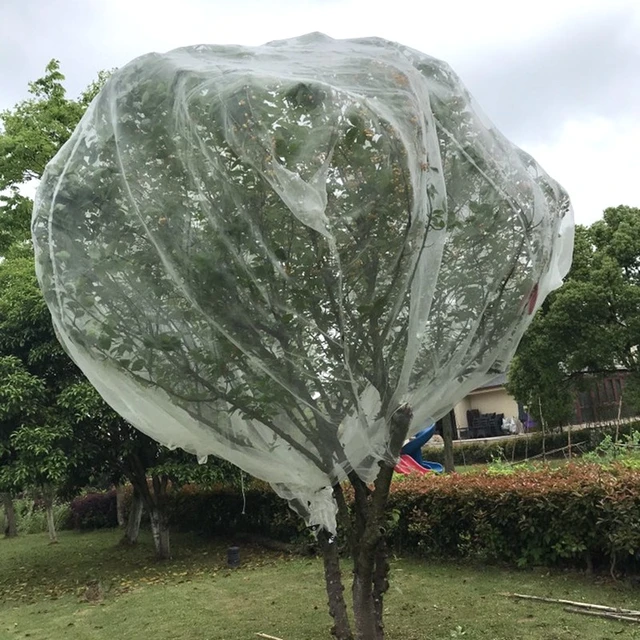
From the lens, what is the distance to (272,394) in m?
3.08

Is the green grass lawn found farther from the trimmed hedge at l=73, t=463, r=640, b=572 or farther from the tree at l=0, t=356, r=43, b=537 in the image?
the tree at l=0, t=356, r=43, b=537

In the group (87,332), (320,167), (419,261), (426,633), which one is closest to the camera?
(320,167)

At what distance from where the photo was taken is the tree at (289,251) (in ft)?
9.29

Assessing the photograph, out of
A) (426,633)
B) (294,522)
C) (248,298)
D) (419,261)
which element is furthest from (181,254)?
(294,522)

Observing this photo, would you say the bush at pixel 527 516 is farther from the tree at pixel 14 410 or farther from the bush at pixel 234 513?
the tree at pixel 14 410

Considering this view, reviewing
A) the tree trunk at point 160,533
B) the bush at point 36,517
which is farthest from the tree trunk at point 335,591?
the bush at point 36,517

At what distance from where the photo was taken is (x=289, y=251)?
297 cm

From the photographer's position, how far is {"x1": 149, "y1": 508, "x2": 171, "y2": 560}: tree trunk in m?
9.86

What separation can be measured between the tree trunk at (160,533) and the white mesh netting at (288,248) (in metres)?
7.22

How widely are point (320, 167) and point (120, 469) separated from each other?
830 centimetres

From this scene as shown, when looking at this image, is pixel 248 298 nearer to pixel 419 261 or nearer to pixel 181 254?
pixel 181 254

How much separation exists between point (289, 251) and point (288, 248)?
0.05 ft

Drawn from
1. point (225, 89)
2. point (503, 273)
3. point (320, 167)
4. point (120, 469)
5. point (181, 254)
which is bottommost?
point (120, 469)

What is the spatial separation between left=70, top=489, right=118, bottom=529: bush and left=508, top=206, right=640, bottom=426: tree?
12.3m
